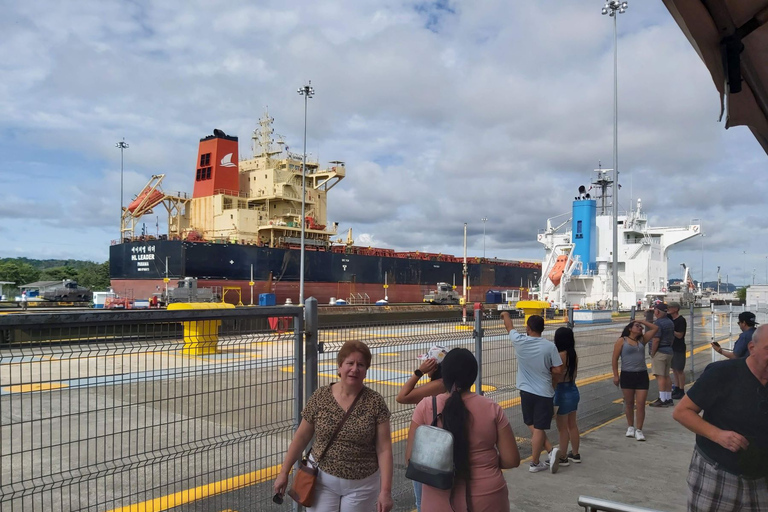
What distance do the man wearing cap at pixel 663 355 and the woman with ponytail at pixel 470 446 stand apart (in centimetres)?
646

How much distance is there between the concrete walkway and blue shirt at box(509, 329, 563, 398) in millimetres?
795

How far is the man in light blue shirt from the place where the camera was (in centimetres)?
522

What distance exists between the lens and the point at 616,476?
5.35 m

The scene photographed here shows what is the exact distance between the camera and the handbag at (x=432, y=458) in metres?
2.75

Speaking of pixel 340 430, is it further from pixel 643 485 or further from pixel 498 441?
pixel 643 485

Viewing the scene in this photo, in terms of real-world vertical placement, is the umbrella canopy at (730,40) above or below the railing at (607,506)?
above

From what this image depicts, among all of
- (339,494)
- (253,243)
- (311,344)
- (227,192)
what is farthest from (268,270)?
(339,494)

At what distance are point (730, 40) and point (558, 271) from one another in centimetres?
2923

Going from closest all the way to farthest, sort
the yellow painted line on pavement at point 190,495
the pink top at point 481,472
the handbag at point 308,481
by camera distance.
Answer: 1. the pink top at point 481,472
2. the handbag at point 308,481
3. the yellow painted line on pavement at point 190,495

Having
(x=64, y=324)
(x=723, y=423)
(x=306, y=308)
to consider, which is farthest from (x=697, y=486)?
(x=64, y=324)

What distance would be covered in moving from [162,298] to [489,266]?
30772mm

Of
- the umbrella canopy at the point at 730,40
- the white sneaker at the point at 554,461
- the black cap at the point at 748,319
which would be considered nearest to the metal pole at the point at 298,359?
the white sneaker at the point at 554,461

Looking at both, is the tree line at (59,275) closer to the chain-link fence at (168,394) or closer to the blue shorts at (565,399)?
the chain-link fence at (168,394)

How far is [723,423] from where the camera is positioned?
9.59 ft
